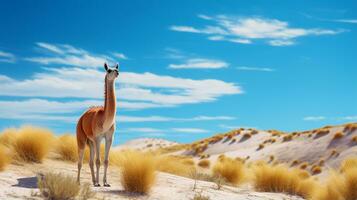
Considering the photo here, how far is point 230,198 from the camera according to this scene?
1147 centimetres

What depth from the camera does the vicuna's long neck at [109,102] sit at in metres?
10.1

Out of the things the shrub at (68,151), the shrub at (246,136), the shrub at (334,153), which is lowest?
the shrub at (68,151)

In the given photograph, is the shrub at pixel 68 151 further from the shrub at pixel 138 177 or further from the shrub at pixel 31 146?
the shrub at pixel 138 177

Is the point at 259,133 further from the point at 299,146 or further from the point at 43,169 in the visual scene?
the point at 43,169

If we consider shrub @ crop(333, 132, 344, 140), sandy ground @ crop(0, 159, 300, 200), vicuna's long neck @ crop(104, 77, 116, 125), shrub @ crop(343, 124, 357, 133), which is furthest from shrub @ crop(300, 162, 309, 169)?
vicuna's long neck @ crop(104, 77, 116, 125)

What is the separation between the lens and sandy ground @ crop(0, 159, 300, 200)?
925 cm

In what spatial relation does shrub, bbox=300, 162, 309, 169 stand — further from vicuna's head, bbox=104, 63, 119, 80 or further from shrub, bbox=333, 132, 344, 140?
vicuna's head, bbox=104, 63, 119, 80

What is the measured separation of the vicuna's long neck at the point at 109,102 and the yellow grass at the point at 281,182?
652 cm

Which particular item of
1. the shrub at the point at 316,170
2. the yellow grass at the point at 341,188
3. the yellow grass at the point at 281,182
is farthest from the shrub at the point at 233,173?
the shrub at the point at 316,170

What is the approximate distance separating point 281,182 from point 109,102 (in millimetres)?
6976

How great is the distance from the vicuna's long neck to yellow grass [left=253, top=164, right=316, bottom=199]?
6.52 m

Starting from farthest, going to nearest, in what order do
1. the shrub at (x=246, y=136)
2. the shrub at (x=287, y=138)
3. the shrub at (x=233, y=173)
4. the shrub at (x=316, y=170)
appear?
the shrub at (x=246, y=136) < the shrub at (x=287, y=138) < the shrub at (x=316, y=170) < the shrub at (x=233, y=173)

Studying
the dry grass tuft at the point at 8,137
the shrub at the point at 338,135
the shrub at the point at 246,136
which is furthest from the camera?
the shrub at the point at 246,136

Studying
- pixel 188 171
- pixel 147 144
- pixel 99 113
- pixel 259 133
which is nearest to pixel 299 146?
pixel 259 133
